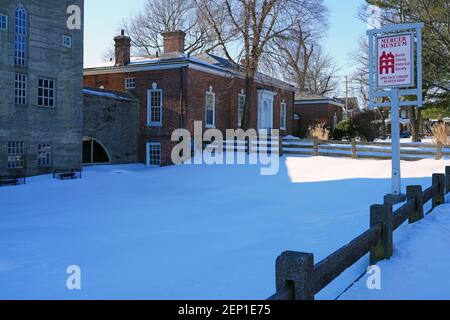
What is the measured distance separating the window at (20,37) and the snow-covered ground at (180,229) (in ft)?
17.0

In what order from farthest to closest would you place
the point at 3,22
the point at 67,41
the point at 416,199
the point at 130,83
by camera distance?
1. the point at 130,83
2. the point at 67,41
3. the point at 3,22
4. the point at 416,199

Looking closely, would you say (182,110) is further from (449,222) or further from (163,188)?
(449,222)

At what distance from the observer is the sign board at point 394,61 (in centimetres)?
1076

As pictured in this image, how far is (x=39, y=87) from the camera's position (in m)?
20.3

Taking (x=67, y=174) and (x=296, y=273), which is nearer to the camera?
(x=296, y=273)

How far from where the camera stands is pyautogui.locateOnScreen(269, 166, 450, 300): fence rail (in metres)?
3.86

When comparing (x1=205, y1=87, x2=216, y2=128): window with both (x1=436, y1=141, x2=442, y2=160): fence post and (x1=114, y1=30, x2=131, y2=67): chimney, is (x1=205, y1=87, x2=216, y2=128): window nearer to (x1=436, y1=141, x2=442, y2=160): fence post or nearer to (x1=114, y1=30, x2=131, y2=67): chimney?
(x1=114, y1=30, x2=131, y2=67): chimney

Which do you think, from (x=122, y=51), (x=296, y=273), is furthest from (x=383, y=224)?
(x=122, y=51)

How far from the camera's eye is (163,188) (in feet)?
55.8

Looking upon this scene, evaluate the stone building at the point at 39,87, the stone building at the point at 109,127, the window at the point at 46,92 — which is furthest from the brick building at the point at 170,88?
the window at the point at 46,92
